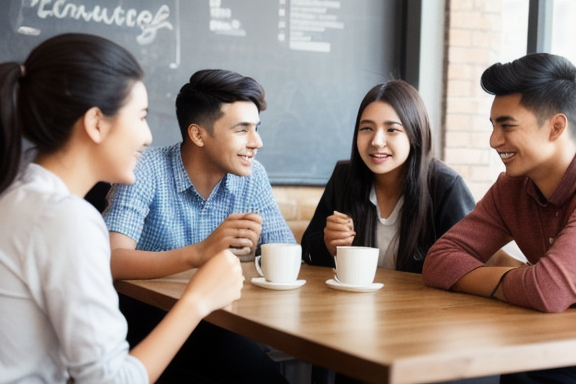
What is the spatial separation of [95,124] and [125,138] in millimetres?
68

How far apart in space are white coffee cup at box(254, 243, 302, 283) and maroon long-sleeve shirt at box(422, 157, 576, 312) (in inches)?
12.9

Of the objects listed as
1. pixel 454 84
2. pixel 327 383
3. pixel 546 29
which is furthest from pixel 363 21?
pixel 327 383

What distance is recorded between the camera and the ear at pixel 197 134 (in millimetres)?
2355

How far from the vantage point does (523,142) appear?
1.75 meters

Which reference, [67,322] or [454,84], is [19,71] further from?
[454,84]

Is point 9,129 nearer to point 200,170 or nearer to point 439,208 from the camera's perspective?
point 200,170

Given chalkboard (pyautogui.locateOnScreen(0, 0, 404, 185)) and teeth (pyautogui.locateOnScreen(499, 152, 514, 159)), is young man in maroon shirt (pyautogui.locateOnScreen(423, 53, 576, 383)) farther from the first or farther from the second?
chalkboard (pyautogui.locateOnScreen(0, 0, 404, 185))

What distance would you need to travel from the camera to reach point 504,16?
358 cm

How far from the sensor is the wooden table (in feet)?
3.46

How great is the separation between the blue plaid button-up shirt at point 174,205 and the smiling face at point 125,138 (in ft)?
2.19

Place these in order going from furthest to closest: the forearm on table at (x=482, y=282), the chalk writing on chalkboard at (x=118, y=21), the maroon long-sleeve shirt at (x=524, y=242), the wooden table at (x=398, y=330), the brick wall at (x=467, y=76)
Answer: the brick wall at (x=467, y=76), the chalk writing on chalkboard at (x=118, y=21), the forearm on table at (x=482, y=282), the maroon long-sleeve shirt at (x=524, y=242), the wooden table at (x=398, y=330)

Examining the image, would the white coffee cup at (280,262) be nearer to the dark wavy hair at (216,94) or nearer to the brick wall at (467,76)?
the dark wavy hair at (216,94)

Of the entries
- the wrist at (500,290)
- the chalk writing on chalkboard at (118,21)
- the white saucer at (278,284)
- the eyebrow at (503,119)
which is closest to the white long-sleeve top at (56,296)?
the white saucer at (278,284)

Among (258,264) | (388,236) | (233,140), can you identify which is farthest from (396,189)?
(258,264)
